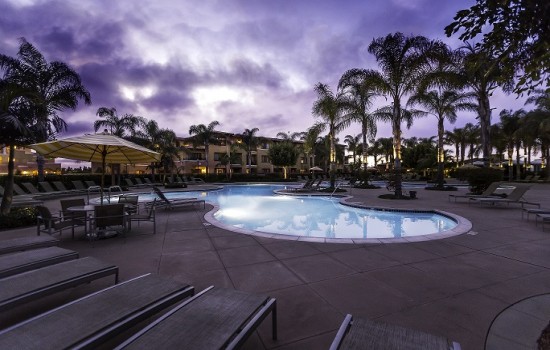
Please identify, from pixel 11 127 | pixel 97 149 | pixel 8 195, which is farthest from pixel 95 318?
pixel 8 195

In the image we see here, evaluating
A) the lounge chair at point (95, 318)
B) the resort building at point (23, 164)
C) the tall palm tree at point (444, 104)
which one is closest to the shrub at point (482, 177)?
the tall palm tree at point (444, 104)

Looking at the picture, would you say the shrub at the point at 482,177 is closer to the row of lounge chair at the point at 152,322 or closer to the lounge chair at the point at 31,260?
the row of lounge chair at the point at 152,322

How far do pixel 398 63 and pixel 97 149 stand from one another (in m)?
14.4

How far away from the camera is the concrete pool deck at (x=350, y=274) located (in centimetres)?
282

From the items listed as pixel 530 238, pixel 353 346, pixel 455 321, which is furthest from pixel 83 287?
pixel 530 238

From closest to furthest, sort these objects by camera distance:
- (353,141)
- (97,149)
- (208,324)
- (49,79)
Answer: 1. (208,324)
2. (97,149)
3. (49,79)
4. (353,141)

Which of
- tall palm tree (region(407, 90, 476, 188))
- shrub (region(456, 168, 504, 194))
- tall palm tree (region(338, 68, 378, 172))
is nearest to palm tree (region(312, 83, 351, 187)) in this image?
tall palm tree (region(338, 68, 378, 172))

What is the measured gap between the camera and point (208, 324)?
2.08m

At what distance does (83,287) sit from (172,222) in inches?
192

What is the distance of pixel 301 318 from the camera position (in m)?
2.87

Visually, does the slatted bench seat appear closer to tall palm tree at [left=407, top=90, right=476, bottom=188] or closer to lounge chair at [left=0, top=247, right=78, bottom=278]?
lounge chair at [left=0, top=247, right=78, bottom=278]

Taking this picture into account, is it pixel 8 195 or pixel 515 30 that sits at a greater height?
pixel 515 30

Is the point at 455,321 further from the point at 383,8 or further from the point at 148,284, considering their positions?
the point at 383,8

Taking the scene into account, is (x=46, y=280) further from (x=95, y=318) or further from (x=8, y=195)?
(x=8, y=195)
